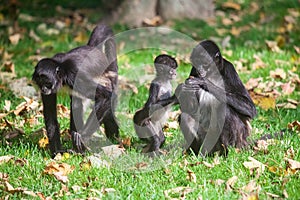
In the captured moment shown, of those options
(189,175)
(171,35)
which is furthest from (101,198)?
(171,35)

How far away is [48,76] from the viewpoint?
18.7ft

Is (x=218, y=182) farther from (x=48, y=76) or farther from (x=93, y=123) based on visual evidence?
(x=48, y=76)

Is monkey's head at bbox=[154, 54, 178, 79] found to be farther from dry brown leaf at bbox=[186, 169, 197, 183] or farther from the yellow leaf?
the yellow leaf

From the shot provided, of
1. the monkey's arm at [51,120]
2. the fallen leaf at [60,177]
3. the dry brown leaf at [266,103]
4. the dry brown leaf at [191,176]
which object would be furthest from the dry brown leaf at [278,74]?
the fallen leaf at [60,177]

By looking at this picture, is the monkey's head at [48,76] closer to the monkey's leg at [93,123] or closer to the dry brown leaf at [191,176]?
Result: the monkey's leg at [93,123]

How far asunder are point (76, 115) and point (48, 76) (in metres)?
0.63

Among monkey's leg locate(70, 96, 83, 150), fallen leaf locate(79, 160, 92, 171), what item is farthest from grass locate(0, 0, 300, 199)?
monkey's leg locate(70, 96, 83, 150)

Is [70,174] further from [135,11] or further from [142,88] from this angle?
[135,11]

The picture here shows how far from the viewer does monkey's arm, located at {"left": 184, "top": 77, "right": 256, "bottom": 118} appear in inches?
217

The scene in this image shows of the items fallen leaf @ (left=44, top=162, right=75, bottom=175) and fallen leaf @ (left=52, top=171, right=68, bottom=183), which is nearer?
fallen leaf @ (left=52, top=171, right=68, bottom=183)

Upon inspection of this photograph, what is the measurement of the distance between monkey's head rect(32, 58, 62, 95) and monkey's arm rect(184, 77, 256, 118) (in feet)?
4.24

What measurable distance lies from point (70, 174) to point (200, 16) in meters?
6.45

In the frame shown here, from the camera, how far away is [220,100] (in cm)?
560

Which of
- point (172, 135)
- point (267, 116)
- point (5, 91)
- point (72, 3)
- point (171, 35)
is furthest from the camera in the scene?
point (72, 3)
